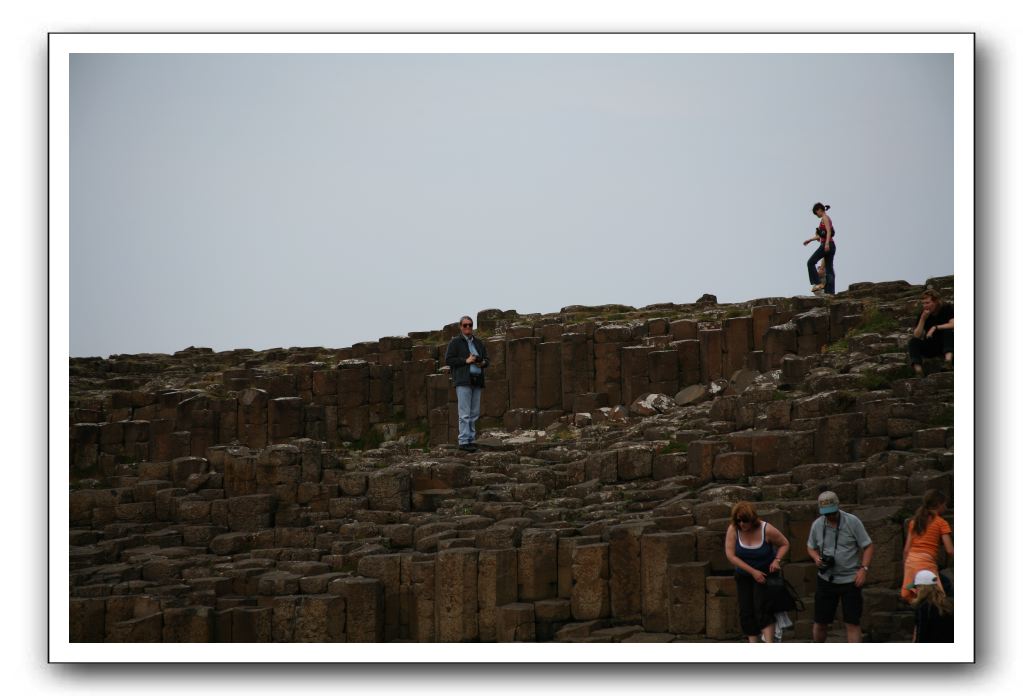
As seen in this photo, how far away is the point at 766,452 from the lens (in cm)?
1920

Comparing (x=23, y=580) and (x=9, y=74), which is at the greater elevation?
(x=9, y=74)

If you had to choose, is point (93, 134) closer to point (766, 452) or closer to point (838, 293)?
point (766, 452)

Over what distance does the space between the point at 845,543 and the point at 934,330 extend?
177 inches

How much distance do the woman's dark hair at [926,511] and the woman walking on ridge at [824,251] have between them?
6.96 metres

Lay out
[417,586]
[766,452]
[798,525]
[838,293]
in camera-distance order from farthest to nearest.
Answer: [838,293], [766,452], [417,586], [798,525]

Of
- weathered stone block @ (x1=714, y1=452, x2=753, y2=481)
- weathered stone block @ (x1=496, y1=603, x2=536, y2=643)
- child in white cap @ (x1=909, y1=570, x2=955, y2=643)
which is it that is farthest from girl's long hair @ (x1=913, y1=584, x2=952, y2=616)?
weathered stone block @ (x1=714, y1=452, x2=753, y2=481)

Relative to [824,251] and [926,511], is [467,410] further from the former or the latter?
[926,511]

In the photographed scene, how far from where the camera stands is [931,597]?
1439 centimetres

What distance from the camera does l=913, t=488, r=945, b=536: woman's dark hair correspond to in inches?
570

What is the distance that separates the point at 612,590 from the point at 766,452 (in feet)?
10.5

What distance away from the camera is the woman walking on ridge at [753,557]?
1463cm

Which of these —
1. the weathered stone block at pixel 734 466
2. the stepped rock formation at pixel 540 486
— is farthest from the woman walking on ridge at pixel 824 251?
the weathered stone block at pixel 734 466

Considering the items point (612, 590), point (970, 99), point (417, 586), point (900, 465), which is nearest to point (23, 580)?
point (417, 586)

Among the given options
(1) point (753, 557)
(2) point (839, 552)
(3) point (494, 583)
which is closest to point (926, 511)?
(2) point (839, 552)
